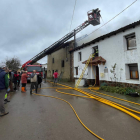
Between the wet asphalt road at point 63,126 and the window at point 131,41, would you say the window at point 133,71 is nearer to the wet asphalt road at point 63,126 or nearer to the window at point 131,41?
the window at point 131,41

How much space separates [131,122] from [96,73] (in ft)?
26.6

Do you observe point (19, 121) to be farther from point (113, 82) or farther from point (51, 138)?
point (113, 82)

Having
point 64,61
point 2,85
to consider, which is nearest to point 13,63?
point 64,61

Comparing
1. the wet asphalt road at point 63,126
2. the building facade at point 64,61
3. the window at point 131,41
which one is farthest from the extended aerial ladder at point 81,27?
the wet asphalt road at point 63,126

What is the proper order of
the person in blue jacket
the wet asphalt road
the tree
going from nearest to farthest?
the wet asphalt road → the person in blue jacket → the tree

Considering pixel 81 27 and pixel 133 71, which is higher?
pixel 81 27

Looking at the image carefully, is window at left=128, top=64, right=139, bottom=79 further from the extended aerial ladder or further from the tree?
the tree

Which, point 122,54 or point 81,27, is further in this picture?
point 81,27

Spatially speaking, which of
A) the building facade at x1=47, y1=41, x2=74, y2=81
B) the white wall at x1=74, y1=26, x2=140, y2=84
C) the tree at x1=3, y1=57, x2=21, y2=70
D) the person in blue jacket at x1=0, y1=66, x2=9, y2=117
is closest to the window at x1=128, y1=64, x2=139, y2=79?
the white wall at x1=74, y1=26, x2=140, y2=84

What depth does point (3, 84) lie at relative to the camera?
11.5 feet

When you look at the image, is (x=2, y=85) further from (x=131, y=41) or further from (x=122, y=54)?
(x=131, y=41)

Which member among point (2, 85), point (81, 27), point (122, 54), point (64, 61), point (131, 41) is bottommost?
point (2, 85)

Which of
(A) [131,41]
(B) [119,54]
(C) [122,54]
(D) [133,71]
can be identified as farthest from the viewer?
(B) [119,54]

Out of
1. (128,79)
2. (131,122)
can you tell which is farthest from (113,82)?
(131,122)
